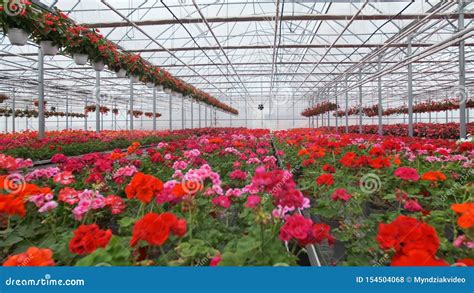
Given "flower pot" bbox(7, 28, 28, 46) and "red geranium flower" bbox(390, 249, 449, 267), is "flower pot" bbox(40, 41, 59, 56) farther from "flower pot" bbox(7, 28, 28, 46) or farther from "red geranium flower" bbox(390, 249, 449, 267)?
"red geranium flower" bbox(390, 249, 449, 267)

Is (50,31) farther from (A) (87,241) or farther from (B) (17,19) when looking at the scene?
(A) (87,241)

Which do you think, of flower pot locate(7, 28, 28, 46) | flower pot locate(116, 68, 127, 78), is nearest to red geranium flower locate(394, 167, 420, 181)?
flower pot locate(7, 28, 28, 46)

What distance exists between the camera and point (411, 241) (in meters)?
0.88

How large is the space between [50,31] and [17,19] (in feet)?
1.76

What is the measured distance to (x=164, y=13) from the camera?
9383mm

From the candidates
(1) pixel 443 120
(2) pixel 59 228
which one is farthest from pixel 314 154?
(1) pixel 443 120

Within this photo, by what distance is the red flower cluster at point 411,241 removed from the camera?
819mm

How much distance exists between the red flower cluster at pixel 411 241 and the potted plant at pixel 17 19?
4270 millimetres

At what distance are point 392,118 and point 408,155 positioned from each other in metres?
33.9

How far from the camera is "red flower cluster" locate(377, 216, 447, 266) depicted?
2.69 feet

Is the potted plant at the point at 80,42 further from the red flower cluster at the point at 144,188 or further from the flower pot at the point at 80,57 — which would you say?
the red flower cluster at the point at 144,188

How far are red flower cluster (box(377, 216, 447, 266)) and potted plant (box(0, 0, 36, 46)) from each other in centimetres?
427

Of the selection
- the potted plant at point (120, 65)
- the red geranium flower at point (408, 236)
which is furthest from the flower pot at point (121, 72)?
the red geranium flower at point (408, 236)

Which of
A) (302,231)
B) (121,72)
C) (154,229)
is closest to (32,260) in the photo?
(154,229)
